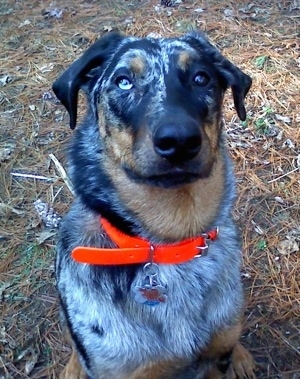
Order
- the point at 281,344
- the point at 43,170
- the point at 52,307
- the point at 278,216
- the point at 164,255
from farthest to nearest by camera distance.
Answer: the point at 43,170 < the point at 278,216 < the point at 52,307 < the point at 281,344 < the point at 164,255

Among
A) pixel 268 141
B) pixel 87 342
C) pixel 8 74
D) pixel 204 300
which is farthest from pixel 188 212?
pixel 8 74

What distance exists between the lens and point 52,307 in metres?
4.05

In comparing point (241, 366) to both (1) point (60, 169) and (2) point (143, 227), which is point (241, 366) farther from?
(1) point (60, 169)

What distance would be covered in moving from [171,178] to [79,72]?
2.43ft

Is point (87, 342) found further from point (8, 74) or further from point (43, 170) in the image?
point (8, 74)

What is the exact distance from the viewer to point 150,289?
3.00m

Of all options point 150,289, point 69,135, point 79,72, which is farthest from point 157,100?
point 69,135

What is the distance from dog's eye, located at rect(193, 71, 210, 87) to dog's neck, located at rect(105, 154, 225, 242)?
0.38m

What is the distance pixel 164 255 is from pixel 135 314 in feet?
1.05

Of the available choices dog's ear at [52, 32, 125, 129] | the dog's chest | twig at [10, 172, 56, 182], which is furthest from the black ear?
twig at [10, 172, 56, 182]

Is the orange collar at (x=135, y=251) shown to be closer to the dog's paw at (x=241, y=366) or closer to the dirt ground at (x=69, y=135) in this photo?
the dog's paw at (x=241, y=366)

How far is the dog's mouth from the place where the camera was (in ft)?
8.73

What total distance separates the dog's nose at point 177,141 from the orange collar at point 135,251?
1.78ft

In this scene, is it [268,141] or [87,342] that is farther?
[268,141]
